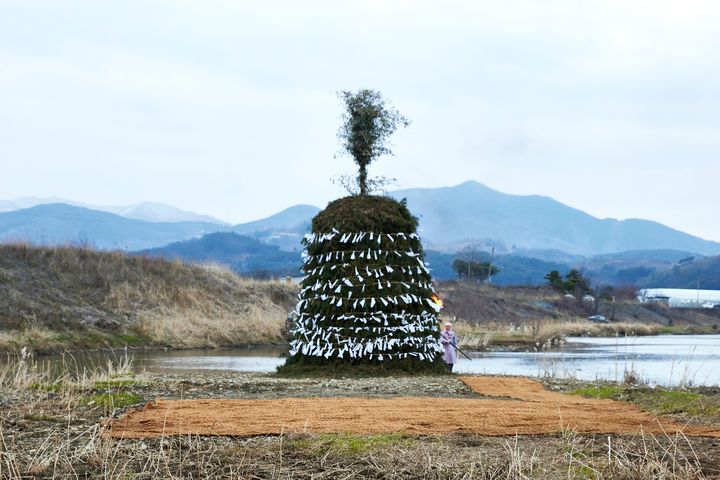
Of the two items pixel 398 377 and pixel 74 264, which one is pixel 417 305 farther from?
pixel 74 264

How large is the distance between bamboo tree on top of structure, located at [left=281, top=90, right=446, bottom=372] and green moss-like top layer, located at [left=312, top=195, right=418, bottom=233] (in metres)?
0.02

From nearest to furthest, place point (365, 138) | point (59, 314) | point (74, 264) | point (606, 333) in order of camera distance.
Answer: point (365, 138)
point (59, 314)
point (74, 264)
point (606, 333)

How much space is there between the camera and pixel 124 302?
4959 centimetres

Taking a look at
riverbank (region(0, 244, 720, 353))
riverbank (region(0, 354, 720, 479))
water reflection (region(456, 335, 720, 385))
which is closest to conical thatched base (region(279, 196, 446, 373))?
water reflection (region(456, 335, 720, 385))

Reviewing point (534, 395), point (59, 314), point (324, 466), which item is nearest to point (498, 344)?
point (59, 314)

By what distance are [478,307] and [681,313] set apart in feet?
101

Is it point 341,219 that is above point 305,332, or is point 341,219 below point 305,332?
above

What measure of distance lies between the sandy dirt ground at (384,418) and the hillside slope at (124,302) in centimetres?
2772

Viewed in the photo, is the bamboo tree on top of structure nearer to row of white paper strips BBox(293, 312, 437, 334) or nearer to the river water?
row of white paper strips BBox(293, 312, 437, 334)

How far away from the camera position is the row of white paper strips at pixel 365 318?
65.4 feet

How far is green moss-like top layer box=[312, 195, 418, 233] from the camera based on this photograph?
813 inches

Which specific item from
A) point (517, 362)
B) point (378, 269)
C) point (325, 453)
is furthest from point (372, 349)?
point (517, 362)

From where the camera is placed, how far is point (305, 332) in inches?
814

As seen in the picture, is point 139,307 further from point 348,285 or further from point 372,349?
point 372,349
